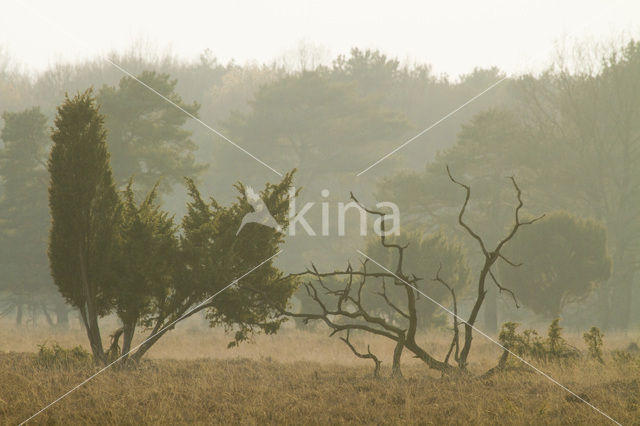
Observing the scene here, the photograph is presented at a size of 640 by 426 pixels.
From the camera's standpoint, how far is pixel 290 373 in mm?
13570

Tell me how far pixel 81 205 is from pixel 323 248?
3243 cm

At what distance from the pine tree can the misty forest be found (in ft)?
0.14

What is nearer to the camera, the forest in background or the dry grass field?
the dry grass field

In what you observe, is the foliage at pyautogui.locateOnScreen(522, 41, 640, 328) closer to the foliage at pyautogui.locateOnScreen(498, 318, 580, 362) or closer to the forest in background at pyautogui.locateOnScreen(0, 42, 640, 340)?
the forest in background at pyautogui.locateOnScreen(0, 42, 640, 340)

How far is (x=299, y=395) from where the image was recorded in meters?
10.5

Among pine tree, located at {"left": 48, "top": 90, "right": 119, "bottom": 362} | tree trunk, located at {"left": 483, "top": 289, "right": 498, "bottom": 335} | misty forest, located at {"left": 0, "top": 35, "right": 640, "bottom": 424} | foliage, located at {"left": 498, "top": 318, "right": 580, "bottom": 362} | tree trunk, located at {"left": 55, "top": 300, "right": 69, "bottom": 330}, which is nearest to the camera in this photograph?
misty forest, located at {"left": 0, "top": 35, "right": 640, "bottom": 424}

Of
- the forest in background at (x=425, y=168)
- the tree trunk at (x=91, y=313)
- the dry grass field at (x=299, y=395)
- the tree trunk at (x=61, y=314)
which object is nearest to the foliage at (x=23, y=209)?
the forest in background at (x=425, y=168)

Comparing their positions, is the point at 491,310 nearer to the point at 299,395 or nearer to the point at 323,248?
the point at 323,248

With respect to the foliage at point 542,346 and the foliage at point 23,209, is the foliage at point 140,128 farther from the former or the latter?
the foliage at point 542,346

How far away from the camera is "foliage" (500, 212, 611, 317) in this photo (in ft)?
82.6

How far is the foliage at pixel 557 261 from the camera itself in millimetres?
25188

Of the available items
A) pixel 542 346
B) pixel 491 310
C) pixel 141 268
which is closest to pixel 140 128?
pixel 141 268

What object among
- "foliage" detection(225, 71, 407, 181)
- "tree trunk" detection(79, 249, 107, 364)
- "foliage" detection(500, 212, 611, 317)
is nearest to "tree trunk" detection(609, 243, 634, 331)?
"foliage" detection(500, 212, 611, 317)

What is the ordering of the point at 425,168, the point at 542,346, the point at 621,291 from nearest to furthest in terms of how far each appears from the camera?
the point at 542,346 < the point at 621,291 < the point at 425,168
